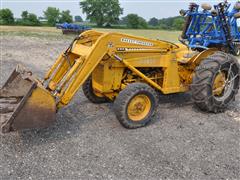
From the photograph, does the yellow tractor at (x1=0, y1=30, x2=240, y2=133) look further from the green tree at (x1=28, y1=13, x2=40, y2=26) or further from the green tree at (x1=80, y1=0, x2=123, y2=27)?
the green tree at (x1=80, y1=0, x2=123, y2=27)

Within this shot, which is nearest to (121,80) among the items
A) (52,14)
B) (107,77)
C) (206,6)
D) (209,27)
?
(107,77)

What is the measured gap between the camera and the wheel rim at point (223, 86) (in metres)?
A: 6.19

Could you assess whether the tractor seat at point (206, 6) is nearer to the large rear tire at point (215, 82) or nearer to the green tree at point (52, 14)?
the large rear tire at point (215, 82)

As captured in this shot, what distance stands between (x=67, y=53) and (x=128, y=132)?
5.71 feet

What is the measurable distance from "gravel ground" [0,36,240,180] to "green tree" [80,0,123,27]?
2550 inches

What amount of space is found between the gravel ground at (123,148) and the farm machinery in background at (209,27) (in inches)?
114

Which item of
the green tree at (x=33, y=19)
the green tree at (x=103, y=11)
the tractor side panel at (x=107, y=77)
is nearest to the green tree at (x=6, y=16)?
the green tree at (x=33, y=19)

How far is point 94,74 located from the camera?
5691mm

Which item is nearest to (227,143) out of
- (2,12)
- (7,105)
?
(7,105)

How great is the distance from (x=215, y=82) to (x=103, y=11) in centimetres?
6597

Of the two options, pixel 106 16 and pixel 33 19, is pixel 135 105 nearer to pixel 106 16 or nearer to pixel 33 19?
pixel 33 19

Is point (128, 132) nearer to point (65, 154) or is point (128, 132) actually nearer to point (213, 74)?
point (65, 154)

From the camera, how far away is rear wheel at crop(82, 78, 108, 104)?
6258mm

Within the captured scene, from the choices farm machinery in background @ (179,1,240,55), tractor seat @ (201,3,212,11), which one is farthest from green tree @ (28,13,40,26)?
tractor seat @ (201,3,212,11)
